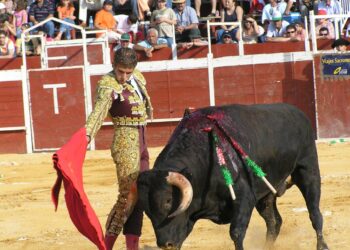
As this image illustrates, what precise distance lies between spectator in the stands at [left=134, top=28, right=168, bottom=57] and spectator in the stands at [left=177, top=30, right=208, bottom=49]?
0.25 meters

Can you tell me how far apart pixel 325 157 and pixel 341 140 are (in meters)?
1.74

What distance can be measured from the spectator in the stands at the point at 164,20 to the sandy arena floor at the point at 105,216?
2598 mm

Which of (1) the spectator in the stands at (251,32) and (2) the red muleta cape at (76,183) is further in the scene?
(1) the spectator in the stands at (251,32)

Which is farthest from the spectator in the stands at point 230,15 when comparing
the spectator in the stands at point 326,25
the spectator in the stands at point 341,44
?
the spectator in the stands at point 341,44

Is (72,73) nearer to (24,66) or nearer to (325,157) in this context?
(24,66)

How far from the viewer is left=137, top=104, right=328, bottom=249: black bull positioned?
525 cm

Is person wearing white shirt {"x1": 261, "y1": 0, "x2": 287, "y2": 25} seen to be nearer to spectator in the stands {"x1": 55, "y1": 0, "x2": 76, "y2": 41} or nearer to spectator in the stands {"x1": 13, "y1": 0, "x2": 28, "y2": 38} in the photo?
spectator in the stands {"x1": 55, "y1": 0, "x2": 76, "y2": 41}

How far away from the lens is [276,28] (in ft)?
45.2

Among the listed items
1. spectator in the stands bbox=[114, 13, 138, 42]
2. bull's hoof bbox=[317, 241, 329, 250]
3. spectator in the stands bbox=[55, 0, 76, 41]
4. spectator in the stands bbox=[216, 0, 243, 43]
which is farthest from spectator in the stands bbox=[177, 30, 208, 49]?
bull's hoof bbox=[317, 241, 329, 250]

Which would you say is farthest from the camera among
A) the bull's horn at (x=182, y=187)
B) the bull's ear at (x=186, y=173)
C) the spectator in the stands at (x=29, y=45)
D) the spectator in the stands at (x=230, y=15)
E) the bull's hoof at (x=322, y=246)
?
the spectator in the stands at (x=29, y=45)

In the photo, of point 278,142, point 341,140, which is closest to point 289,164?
point 278,142

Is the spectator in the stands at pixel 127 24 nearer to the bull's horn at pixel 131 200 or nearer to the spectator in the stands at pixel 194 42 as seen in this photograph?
the spectator in the stands at pixel 194 42

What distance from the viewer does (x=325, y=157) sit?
1131 centimetres

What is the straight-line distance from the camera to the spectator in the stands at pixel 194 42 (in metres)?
13.8
